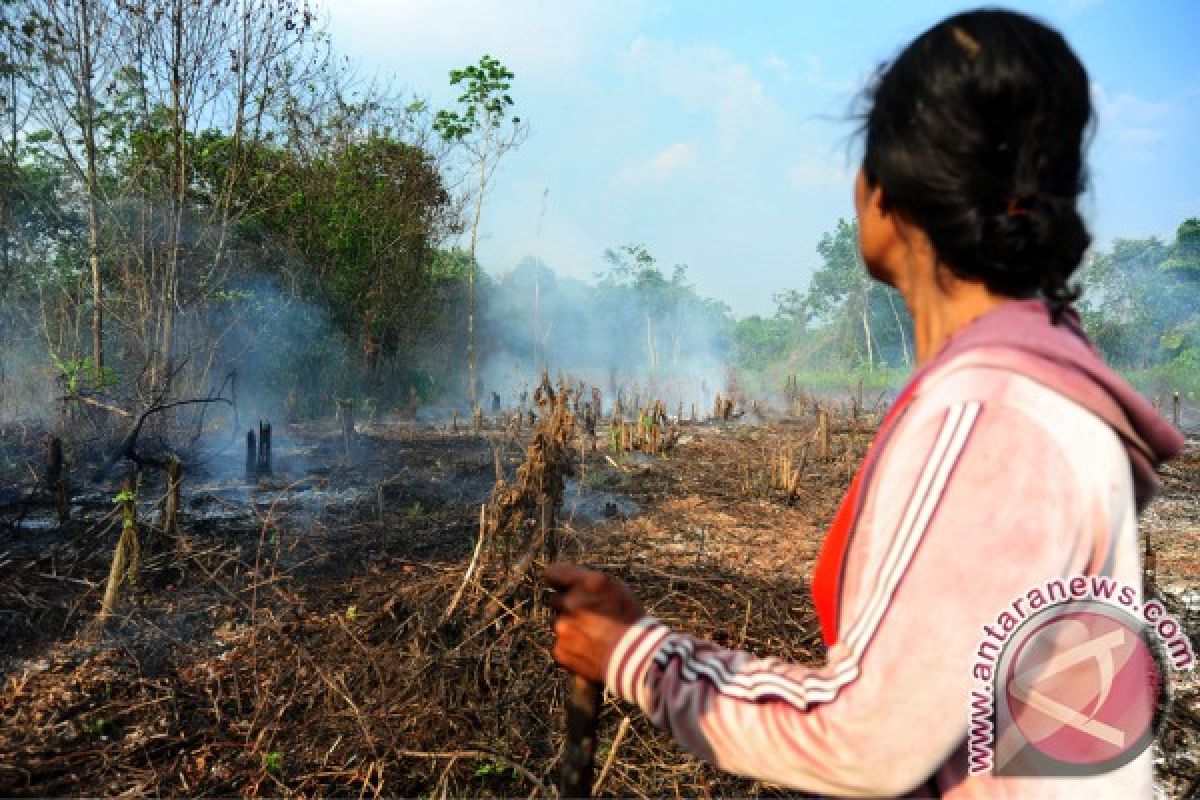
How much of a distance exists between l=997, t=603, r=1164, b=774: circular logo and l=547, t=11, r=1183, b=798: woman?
0.03 metres

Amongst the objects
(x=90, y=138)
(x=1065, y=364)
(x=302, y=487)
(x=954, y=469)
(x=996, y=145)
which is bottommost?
(x=302, y=487)

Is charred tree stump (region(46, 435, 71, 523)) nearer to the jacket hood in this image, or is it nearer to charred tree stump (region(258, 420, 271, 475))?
charred tree stump (region(258, 420, 271, 475))

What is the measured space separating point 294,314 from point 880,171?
48.8 ft

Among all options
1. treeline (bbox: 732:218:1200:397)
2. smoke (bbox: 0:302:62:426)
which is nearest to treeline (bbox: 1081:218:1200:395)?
treeline (bbox: 732:218:1200:397)

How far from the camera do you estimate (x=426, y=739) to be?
313cm

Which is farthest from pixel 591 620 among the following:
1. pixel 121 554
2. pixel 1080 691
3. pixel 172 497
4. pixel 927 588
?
pixel 172 497

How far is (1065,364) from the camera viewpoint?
34.9 inches

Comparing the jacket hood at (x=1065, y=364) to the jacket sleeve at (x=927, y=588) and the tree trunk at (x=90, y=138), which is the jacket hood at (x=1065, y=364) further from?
the tree trunk at (x=90, y=138)

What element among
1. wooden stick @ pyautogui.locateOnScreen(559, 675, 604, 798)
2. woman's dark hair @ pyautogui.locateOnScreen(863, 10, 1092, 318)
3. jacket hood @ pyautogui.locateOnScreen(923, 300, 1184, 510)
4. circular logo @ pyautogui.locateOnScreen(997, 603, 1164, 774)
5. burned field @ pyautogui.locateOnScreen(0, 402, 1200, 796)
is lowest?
burned field @ pyautogui.locateOnScreen(0, 402, 1200, 796)

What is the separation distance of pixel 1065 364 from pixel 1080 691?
0.42m

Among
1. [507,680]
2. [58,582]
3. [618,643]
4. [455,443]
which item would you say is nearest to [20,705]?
[58,582]

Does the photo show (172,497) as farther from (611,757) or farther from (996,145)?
(996,145)

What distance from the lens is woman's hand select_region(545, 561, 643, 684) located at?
1.11m

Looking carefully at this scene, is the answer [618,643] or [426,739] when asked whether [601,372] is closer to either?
[426,739]
